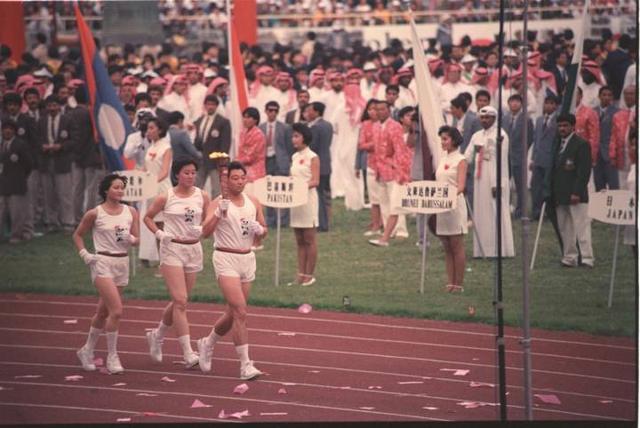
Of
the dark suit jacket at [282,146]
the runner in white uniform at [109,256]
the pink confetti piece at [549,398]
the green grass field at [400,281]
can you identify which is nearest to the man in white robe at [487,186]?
the green grass field at [400,281]

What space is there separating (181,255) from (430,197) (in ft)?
12.5

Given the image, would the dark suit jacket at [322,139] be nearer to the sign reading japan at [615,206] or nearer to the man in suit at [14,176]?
the man in suit at [14,176]

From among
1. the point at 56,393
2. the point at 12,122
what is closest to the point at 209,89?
the point at 12,122

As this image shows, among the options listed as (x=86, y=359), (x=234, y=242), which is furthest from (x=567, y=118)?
(x=86, y=359)

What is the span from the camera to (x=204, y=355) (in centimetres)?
1331

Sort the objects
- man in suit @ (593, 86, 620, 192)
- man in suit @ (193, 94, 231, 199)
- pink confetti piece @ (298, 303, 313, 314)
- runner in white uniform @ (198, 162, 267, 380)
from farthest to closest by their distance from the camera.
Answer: man in suit @ (193, 94, 231, 199)
man in suit @ (593, 86, 620, 192)
pink confetti piece @ (298, 303, 313, 314)
runner in white uniform @ (198, 162, 267, 380)

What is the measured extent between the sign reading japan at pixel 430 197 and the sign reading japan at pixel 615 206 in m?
1.46

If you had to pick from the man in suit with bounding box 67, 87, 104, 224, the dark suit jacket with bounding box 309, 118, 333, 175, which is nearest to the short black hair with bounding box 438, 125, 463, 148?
the dark suit jacket with bounding box 309, 118, 333, 175

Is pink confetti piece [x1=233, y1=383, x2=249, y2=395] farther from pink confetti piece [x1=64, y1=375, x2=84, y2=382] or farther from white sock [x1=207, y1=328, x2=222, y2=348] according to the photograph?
pink confetti piece [x1=64, y1=375, x2=84, y2=382]

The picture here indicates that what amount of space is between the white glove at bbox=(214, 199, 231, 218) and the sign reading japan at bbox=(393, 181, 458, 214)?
3780 millimetres

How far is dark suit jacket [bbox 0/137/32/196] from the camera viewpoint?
20594 millimetres

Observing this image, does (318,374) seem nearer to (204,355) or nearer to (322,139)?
(204,355)

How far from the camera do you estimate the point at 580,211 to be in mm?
17875

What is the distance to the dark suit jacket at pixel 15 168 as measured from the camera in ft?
67.6
